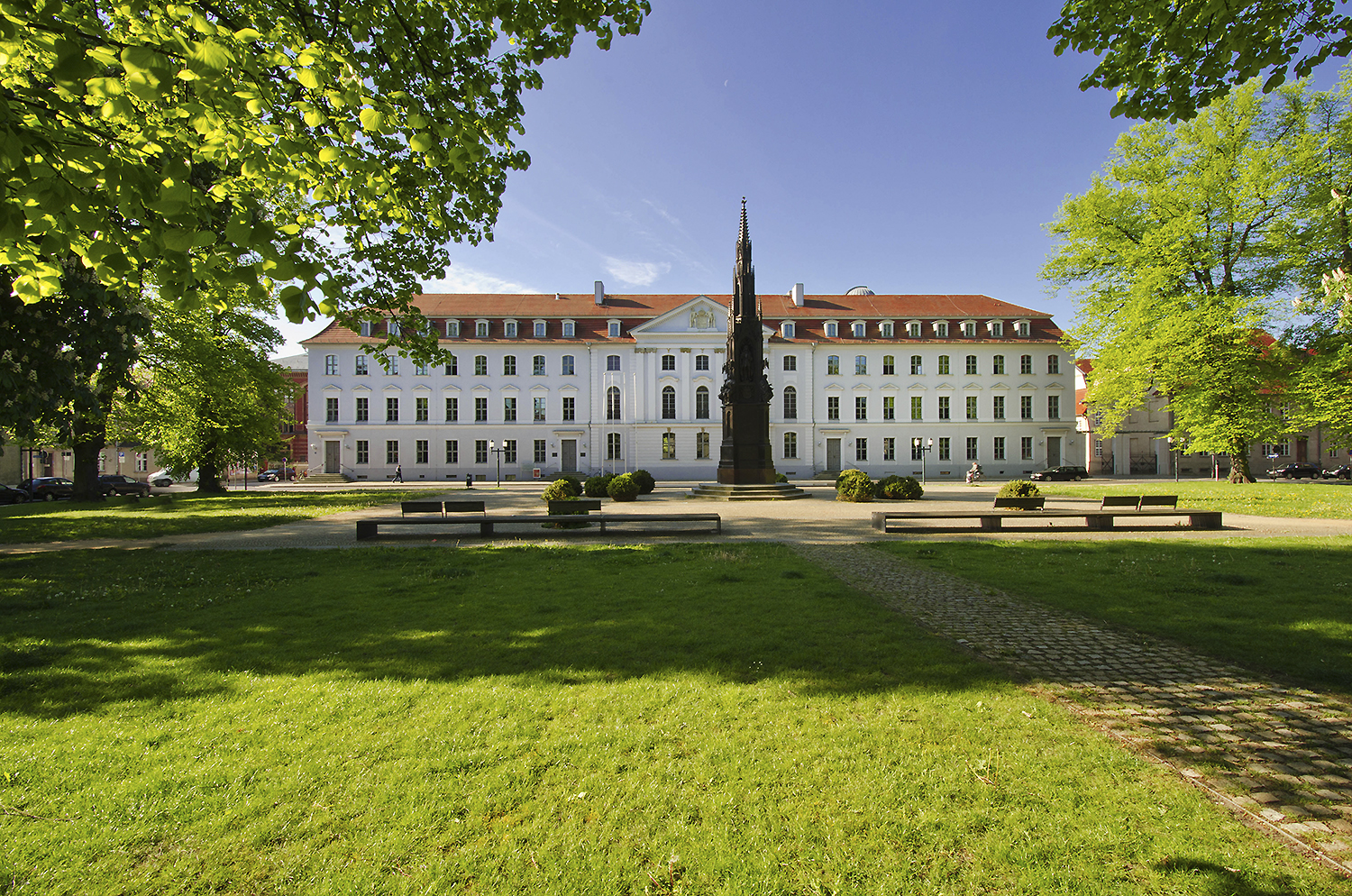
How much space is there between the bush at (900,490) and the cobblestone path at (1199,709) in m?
15.9

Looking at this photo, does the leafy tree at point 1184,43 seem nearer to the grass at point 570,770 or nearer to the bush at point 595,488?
the grass at point 570,770

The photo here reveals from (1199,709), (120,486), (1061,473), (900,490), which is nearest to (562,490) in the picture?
(900,490)

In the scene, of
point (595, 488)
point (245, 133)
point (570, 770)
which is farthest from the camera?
point (595, 488)

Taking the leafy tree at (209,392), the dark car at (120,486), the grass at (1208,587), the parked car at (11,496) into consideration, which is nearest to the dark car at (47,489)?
the parked car at (11,496)

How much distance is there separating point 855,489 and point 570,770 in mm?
19816

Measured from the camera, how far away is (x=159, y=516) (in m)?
17.9

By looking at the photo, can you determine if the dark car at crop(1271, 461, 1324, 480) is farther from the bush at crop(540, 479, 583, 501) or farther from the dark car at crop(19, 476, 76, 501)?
the dark car at crop(19, 476, 76, 501)

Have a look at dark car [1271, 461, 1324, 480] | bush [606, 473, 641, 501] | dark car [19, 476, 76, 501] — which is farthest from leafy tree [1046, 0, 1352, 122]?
dark car [1271, 461, 1324, 480]

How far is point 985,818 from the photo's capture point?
2.65 meters

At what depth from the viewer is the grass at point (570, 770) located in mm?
2324

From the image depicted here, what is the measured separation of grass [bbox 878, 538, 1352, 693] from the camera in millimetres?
4883

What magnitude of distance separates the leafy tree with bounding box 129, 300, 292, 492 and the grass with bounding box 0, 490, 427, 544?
2.44m

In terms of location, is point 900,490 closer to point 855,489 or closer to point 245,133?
point 855,489

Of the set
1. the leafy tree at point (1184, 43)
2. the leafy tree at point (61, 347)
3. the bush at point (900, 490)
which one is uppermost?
the leafy tree at point (1184, 43)
